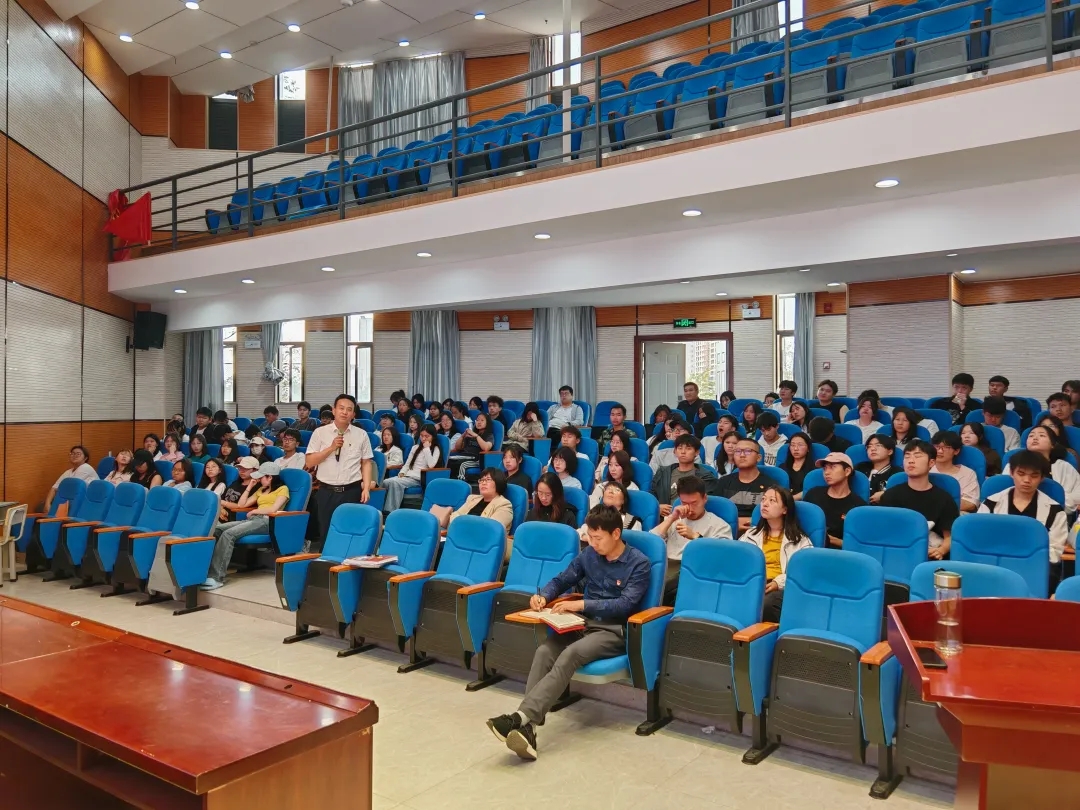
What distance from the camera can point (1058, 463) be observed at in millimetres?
4996

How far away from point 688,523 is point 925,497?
1.26m

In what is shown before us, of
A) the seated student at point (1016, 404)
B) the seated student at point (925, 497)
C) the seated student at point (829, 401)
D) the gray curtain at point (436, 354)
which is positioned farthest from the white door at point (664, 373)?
the seated student at point (925, 497)

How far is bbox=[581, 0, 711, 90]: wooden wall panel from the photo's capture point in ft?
37.1

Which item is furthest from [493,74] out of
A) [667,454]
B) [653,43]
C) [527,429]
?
[667,454]

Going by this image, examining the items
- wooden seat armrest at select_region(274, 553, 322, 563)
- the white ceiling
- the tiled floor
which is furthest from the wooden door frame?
the tiled floor

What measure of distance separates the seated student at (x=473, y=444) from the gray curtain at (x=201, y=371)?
5813 millimetres

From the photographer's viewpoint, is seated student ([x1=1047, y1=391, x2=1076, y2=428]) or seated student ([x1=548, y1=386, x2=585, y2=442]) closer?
seated student ([x1=1047, y1=391, x2=1076, y2=428])

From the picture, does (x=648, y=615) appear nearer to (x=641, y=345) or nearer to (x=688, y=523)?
(x=688, y=523)

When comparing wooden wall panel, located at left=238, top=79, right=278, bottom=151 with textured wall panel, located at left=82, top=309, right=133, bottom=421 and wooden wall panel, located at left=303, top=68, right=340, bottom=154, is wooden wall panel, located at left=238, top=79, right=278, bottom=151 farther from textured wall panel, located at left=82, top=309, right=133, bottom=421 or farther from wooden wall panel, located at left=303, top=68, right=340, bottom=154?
textured wall panel, located at left=82, top=309, right=133, bottom=421

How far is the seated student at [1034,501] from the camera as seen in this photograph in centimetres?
403

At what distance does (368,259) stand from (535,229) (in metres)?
2.21

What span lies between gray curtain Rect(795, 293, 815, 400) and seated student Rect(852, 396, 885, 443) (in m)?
4.09

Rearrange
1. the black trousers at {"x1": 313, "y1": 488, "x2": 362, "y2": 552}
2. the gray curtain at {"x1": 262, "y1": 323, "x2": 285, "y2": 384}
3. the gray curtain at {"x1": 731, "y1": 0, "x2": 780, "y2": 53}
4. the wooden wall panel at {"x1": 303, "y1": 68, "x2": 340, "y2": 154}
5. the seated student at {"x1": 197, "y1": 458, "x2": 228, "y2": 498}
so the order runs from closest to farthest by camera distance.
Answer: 1. the black trousers at {"x1": 313, "y1": 488, "x2": 362, "y2": 552}
2. the seated student at {"x1": 197, "y1": 458, "x2": 228, "y2": 498}
3. the gray curtain at {"x1": 731, "y1": 0, "x2": 780, "y2": 53}
4. the gray curtain at {"x1": 262, "y1": 323, "x2": 285, "y2": 384}
5. the wooden wall panel at {"x1": 303, "y1": 68, "x2": 340, "y2": 154}

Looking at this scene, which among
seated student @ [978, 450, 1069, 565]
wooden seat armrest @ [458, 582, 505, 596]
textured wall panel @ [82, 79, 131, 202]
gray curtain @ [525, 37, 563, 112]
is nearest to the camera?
seated student @ [978, 450, 1069, 565]
